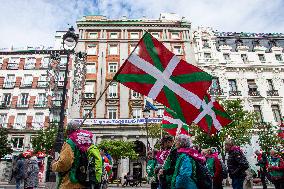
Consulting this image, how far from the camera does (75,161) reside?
13.5 feet

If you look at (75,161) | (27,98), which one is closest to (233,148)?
(75,161)

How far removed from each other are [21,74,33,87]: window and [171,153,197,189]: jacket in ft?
135

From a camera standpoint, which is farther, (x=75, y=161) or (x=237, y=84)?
(x=237, y=84)

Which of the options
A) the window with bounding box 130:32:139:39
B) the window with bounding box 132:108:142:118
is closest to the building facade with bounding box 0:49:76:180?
the window with bounding box 132:108:142:118

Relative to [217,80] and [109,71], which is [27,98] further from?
[217,80]

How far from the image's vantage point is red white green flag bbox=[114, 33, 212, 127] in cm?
588

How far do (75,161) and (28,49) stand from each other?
4484 centimetres

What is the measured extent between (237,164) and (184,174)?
3.69 metres

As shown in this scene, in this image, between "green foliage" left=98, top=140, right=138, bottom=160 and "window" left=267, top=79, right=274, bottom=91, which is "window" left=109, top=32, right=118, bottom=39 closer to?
"green foliage" left=98, top=140, right=138, bottom=160

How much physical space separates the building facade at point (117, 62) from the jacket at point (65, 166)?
27.7 meters

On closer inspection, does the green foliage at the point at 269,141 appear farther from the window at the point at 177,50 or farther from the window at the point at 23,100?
the window at the point at 23,100

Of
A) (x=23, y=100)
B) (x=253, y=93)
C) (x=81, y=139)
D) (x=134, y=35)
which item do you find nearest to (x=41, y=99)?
(x=23, y=100)

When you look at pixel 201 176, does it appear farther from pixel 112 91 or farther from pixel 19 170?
pixel 112 91

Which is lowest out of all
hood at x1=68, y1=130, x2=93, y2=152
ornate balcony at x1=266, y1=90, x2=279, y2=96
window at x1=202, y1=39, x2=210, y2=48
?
hood at x1=68, y1=130, x2=93, y2=152
